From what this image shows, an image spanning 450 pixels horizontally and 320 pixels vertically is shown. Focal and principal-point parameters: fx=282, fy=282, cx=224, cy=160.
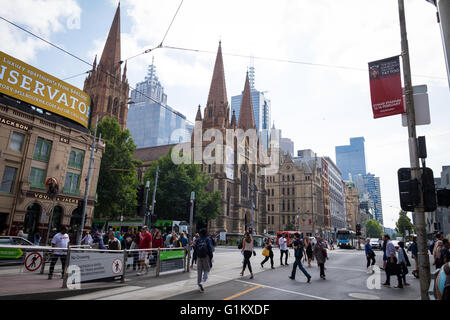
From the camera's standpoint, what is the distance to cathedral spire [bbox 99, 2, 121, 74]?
58094 millimetres

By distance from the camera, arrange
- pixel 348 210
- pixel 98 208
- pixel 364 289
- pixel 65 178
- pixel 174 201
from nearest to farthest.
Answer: pixel 364 289 < pixel 65 178 < pixel 98 208 < pixel 174 201 < pixel 348 210

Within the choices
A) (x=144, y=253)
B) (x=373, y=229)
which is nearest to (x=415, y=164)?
(x=144, y=253)

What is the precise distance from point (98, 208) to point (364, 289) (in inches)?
1250

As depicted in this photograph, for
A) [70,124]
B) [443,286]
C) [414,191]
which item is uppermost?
[70,124]

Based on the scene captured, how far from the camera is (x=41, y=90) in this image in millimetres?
25859

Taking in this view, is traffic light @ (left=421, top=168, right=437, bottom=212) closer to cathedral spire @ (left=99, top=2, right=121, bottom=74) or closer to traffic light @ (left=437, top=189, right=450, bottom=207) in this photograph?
traffic light @ (left=437, top=189, right=450, bottom=207)

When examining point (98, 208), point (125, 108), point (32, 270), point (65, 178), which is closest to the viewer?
point (32, 270)

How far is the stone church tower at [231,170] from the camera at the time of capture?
56438 mm

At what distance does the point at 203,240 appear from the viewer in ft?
28.1

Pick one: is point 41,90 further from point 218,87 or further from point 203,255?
point 218,87

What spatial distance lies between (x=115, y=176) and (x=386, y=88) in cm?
3222

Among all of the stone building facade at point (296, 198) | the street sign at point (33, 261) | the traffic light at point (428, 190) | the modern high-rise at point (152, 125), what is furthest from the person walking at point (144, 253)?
the modern high-rise at point (152, 125)
